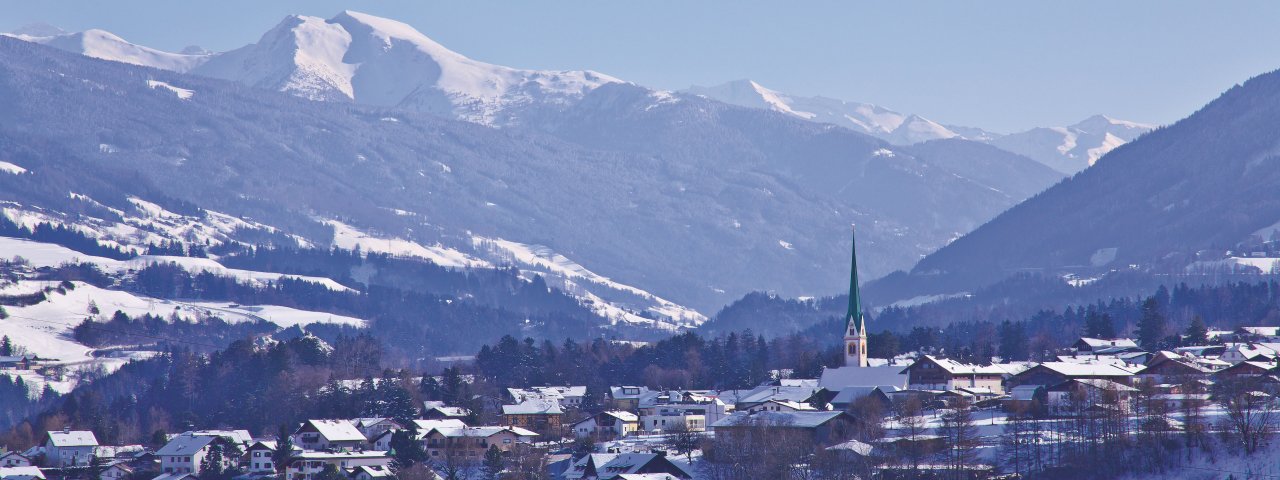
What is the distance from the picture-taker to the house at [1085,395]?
458 ft

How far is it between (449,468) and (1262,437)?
52350 mm

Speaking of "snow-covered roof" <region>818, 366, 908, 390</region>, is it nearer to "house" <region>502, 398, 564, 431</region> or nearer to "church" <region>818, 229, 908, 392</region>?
"church" <region>818, 229, 908, 392</region>

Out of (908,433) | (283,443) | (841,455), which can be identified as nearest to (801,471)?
(841,455)

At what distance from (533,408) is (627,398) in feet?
61.1

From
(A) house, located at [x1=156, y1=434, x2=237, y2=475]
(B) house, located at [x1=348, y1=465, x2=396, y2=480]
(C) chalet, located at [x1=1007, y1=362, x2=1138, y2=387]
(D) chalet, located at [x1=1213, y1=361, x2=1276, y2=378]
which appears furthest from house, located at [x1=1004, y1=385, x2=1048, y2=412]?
(A) house, located at [x1=156, y1=434, x2=237, y2=475]

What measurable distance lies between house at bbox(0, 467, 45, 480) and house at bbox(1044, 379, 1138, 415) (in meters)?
68.4

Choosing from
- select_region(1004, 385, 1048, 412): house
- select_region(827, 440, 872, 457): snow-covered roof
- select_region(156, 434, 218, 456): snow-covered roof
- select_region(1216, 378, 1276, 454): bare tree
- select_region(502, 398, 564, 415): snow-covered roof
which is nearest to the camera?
select_region(1216, 378, 1276, 454): bare tree

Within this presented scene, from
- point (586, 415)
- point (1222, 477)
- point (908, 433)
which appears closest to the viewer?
point (1222, 477)

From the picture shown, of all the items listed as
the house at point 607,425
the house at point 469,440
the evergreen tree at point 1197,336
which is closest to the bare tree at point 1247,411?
the house at point 607,425

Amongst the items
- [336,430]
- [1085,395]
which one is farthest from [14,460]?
[1085,395]

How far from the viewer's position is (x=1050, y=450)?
12962 cm

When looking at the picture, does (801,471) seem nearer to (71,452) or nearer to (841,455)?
(841,455)

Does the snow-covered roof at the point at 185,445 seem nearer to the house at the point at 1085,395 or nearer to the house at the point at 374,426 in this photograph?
the house at the point at 374,426

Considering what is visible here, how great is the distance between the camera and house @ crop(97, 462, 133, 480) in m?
158
